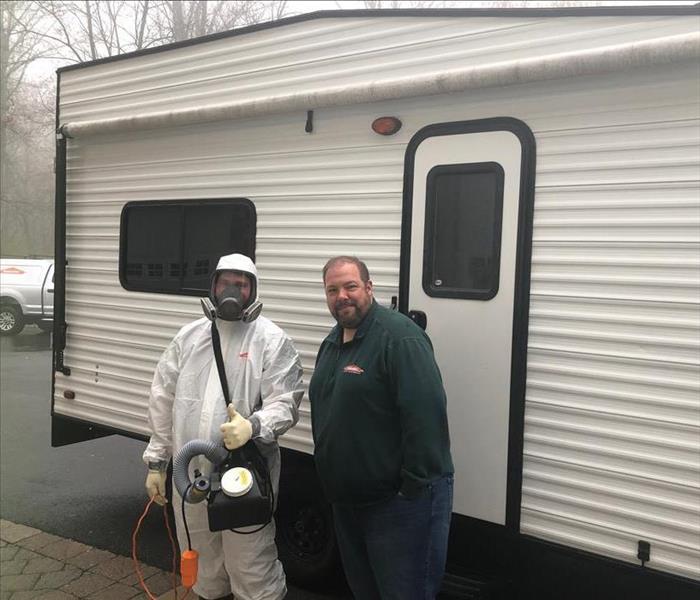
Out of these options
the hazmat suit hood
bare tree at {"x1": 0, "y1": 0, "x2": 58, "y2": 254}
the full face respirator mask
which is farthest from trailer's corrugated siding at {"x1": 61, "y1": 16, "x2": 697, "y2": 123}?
bare tree at {"x1": 0, "y1": 0, "x2": 58, "y2": 254}

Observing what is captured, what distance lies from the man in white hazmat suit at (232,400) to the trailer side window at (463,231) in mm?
783

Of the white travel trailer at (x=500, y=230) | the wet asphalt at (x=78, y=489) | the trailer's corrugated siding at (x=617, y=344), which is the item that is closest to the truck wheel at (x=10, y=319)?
the wet asphalt at (x=78, y=489)

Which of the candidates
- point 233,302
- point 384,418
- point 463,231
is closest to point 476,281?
point 463,231

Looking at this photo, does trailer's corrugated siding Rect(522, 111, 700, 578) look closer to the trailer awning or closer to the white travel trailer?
the white travel trailer

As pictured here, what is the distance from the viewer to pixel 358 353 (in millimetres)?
2537

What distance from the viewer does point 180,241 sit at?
407cm

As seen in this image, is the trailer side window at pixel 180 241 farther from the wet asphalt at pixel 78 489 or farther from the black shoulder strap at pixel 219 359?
the wet asphalt at pixel 78 489

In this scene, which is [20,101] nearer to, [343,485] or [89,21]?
[89,21]

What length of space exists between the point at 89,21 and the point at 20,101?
8.84 metres

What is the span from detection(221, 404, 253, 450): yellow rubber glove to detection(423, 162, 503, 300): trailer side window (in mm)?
1025

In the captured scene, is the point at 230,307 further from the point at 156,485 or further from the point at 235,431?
the point at 156,485

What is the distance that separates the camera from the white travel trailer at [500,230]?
8.26ft

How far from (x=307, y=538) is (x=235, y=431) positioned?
1370 mm

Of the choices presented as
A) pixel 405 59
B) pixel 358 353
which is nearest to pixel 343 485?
pixel 358 353
